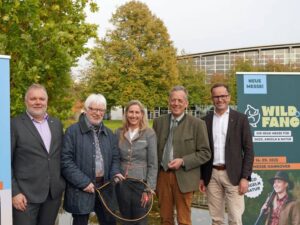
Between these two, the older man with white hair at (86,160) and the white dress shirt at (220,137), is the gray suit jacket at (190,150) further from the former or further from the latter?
the older man with white hair at (86,160)

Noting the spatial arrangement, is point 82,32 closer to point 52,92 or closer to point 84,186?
point 52,92

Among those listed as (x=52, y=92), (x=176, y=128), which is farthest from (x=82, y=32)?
(x=176, y=128)

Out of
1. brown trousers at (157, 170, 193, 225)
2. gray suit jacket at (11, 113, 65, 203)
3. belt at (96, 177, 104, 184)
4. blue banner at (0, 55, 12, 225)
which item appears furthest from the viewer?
brown trousers at (157, 170, 193, 225)

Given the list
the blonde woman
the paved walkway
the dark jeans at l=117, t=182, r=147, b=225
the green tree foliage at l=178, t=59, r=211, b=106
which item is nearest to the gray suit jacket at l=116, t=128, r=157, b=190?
the blonde woman

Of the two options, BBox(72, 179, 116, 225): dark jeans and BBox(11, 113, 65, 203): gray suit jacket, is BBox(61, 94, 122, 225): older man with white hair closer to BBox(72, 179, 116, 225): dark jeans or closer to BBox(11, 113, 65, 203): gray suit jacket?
BBox(72, 179, 116, 225): dark jeans

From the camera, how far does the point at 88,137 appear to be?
4.39 meters

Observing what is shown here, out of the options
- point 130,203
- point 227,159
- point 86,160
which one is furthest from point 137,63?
point 86,160

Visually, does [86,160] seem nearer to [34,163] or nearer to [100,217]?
[34,163]

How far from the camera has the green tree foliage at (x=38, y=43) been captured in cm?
525

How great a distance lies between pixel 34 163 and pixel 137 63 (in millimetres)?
32914

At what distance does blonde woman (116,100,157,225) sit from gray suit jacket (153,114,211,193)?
Result: 13.4 inches

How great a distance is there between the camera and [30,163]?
13.4ft

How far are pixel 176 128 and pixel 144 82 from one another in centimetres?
3156

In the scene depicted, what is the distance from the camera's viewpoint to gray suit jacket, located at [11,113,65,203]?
13.3ft
